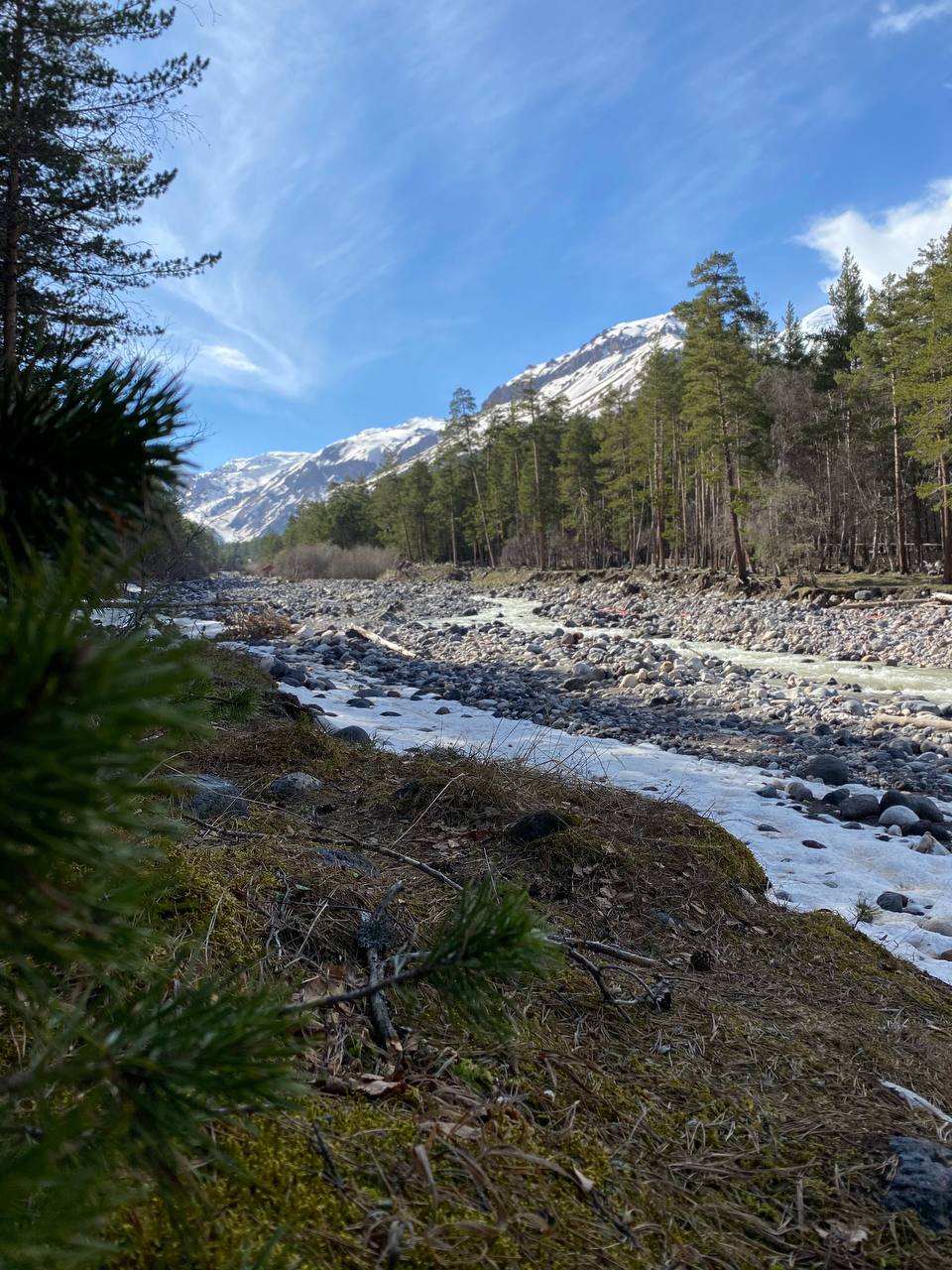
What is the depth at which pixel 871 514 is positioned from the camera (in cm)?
3562

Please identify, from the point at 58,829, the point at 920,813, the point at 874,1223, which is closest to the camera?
the point at 58,829

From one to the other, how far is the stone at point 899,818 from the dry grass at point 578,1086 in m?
3.23

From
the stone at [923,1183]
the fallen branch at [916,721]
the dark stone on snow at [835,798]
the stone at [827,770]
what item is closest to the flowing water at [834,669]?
the fallen branch at [916,721]

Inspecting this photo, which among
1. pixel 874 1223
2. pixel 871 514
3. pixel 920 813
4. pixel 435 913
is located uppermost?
pixel 871 514

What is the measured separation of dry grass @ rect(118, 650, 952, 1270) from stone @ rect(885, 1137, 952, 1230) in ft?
0.11

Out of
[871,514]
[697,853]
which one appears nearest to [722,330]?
[871,514]

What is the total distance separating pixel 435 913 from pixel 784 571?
3243 centimetres

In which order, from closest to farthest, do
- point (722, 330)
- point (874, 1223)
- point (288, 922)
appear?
point (874, 1223) < point (288, 922) < point (722, 330)

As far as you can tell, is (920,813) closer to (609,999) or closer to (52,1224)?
(609,999)

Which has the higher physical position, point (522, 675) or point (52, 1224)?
point (52, 1224)

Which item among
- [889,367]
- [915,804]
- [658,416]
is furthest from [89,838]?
[658,416]

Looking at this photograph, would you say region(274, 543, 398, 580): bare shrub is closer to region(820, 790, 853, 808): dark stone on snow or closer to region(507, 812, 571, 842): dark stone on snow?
region(820, 790, 853, 808): dark stone on snow

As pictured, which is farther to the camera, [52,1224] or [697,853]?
[697,853]

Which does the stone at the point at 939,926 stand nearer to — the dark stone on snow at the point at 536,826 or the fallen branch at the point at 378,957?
the dark stone on snow at the point at 536,826
